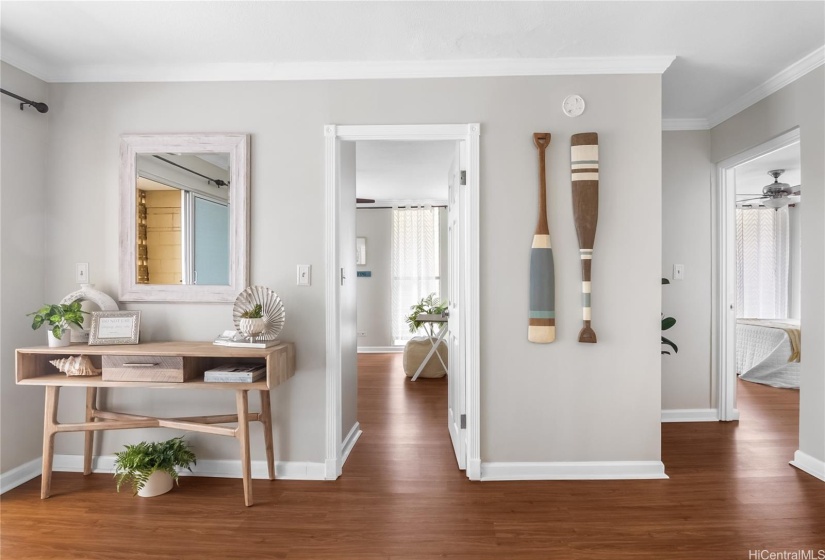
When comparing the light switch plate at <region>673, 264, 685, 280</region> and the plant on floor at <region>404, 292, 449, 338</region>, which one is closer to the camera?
the light switch plate at <region>673, 264, 685, 280</region>

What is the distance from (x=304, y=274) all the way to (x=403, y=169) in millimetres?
2714

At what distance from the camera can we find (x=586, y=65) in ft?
8.13

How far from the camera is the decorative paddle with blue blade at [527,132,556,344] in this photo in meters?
2.46

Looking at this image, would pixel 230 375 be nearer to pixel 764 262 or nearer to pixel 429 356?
pixel 429 356

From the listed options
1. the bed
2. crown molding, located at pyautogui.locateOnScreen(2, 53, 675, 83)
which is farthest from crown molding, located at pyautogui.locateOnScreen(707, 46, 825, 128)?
the bed

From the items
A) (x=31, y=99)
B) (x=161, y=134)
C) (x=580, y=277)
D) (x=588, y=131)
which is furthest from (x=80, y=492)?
(x=588, y=131)

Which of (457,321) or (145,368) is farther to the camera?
(457,321)

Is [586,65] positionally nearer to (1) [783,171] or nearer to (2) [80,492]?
(2) [80,492]

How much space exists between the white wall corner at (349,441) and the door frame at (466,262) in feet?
0.71

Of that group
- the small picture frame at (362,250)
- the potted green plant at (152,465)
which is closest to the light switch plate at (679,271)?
the potted green plant at (152,465)

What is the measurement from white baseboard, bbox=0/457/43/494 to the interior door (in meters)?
2.54

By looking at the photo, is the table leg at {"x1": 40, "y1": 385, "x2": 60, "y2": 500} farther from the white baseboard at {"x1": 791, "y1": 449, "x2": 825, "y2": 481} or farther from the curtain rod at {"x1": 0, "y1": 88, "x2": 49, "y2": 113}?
the white baseboard at {"x1": 791, "y1": 449, "x2": 825, "y2": 481}

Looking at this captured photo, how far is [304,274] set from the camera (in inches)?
Answer: 100

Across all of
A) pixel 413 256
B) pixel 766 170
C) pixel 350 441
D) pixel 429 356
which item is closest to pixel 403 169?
pixel 413 256
